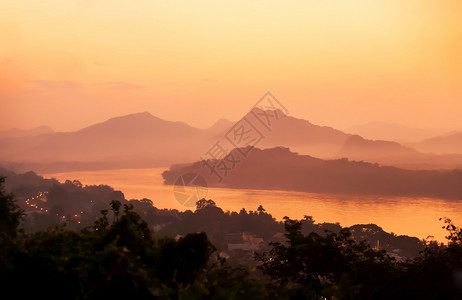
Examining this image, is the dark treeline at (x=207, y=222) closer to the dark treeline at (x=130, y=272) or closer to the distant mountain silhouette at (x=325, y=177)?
the dark treeline at (x=130, y=272)

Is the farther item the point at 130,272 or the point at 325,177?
the point at 325,177

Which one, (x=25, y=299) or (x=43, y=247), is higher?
(x=43, y=247)

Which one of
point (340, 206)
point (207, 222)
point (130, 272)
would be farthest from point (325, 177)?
point (130, 272)

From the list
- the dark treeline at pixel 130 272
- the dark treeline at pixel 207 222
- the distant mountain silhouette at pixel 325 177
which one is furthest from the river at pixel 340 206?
the dark treeline at pixel 130 272

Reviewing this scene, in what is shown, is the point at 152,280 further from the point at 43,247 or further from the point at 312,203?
the point at 312,203

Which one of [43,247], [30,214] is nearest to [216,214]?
[30,214]

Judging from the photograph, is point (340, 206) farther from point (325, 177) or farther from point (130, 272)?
point (130, 272)

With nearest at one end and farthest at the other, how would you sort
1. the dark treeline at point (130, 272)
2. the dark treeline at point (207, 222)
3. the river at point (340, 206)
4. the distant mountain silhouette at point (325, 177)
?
1. the dark treeline at point (130, 272)
2. the dark treeline at point (207, 222)
3. the river at point (340, 206)
4. the distant mountain silhouette at point (325, 177)

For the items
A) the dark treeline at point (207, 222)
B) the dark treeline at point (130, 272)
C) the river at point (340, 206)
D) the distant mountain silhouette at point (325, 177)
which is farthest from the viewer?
the distant mountain silhouette at point (325, 177)
